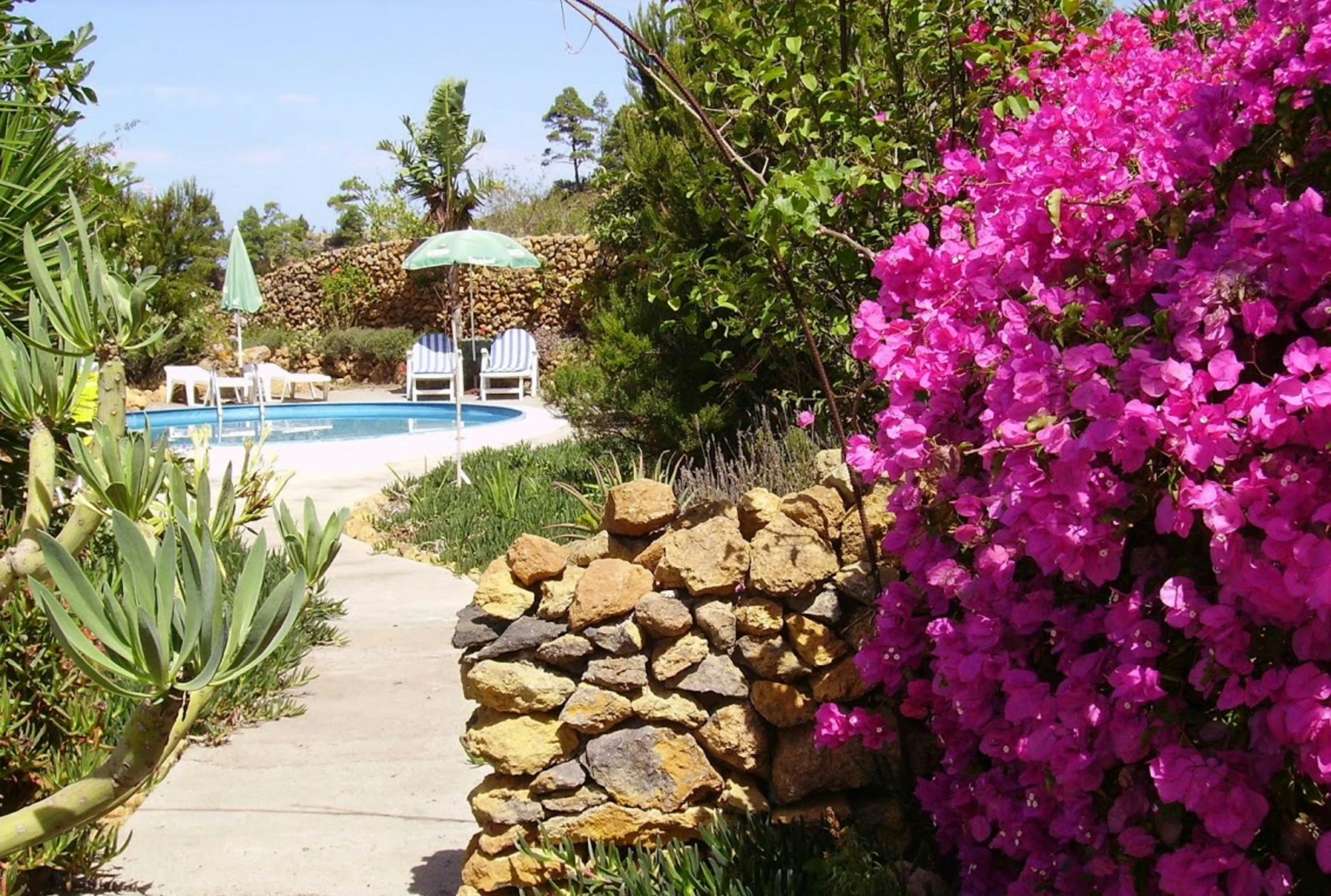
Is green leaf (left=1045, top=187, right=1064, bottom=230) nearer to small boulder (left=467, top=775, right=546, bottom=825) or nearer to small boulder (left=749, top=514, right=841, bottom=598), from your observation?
small boulder (left=749, top=514, right=841, bottom=598)

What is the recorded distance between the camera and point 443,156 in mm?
24125

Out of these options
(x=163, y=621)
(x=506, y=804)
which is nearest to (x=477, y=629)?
(x=506, y=804)

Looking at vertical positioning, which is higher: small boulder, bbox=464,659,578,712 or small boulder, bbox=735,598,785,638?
small boulder, bbox=735,598,785,638

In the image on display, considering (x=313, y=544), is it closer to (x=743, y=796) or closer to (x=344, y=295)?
(x=743, y=796)

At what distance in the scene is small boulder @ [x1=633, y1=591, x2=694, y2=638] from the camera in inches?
116

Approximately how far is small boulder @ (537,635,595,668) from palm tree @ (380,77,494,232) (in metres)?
21.9

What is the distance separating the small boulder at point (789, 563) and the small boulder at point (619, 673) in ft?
1.16

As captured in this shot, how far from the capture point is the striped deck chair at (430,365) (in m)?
20.9

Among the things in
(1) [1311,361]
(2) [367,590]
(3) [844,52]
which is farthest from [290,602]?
(2) [367,590]

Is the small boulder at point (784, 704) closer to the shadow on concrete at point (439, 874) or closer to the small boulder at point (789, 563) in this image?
the small boulder at point (789, 563)

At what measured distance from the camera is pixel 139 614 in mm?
1441

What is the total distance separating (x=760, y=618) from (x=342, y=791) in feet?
6.20

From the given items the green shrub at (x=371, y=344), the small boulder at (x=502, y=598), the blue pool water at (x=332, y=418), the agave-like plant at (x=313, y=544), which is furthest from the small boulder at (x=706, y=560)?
the green shrub at (x=371, y=344)

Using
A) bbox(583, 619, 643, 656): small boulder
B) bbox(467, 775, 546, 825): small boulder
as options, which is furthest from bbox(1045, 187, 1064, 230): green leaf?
bbox(467, 775, 546, 825): small boulder
